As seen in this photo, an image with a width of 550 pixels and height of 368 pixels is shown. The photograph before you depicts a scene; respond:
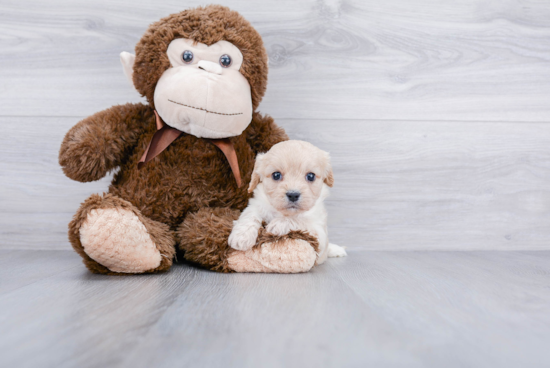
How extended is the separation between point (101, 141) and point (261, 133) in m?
0.40

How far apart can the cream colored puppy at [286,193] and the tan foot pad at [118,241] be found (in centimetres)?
19

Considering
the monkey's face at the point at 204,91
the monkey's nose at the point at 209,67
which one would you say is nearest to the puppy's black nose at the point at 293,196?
the monkey's face at the point at 204,91

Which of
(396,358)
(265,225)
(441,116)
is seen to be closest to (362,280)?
(265,225)

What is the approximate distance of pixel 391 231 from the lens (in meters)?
1.31

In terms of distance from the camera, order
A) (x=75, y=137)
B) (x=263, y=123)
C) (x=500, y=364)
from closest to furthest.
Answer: (x=500, y=364) → (x=75, y=137) → (x=263, y=123)

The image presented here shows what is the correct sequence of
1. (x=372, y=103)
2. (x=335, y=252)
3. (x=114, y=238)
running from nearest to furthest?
(x=114, y=238) < (x=335, y=252) < (x=372, y=103)

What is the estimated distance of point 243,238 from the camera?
34.2 inches

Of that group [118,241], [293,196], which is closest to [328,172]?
[293,196]

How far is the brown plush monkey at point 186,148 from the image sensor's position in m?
0.88

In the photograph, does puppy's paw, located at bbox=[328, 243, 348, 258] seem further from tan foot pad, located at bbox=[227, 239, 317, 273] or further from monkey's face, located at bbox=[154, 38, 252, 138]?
monkey's face, located at bbox=[154, 38, 252, 138]

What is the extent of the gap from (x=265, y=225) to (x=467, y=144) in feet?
2.61

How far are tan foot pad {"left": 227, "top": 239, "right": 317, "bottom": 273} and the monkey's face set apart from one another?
30 centimetres

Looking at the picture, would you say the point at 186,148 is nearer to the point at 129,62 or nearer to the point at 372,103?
the point at 129,62

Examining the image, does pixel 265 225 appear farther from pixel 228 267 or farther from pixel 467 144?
pixel 467 144
